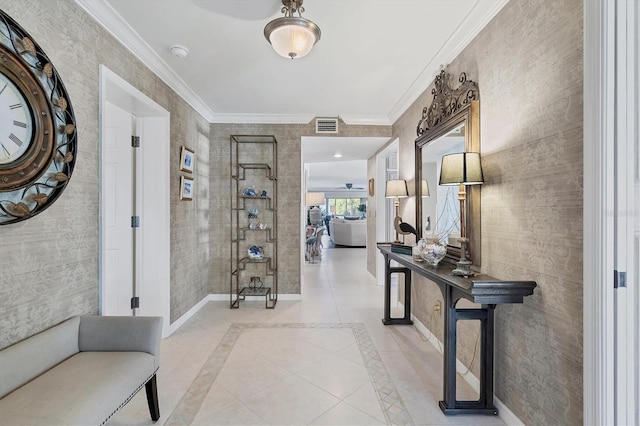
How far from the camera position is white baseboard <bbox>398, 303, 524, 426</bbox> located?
5.83ft

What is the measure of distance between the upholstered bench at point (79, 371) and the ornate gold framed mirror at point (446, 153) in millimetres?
2129

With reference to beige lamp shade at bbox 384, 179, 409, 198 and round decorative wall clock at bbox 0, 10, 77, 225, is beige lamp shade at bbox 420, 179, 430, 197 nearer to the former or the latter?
beige lamp shade at bbox 384, 179, 409, 198

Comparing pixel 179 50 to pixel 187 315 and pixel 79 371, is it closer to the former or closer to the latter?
pixel 79 371

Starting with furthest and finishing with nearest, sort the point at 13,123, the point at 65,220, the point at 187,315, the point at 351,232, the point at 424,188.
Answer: the point at 351,232 → the point at 187,315 → the point at 424,188 → the point at 65,220 → the point at 13,123

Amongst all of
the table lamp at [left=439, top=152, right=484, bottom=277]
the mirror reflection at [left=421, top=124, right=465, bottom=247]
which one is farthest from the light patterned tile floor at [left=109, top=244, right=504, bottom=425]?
the mirror reflection at [left=421, top=124, right=465, bottom=247]

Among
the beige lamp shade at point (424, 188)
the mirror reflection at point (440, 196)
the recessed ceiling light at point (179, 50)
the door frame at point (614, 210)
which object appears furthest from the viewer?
the beige lamp shade at point (424, 188)

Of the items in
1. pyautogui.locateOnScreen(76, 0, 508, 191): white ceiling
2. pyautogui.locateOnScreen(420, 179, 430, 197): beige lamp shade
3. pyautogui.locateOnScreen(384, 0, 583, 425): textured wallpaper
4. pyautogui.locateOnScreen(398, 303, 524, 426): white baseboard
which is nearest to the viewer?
pyautogui.locateOnScreen(384, 0, 583, 425): textured wallpaper

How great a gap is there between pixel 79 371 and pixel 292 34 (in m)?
2.16

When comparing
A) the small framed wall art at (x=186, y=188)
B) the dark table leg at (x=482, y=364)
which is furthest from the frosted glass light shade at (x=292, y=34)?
the small framed wall art at (x=186, y=188)

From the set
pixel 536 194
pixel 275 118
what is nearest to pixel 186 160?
pixel 275 118

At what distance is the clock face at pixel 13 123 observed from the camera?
136cm

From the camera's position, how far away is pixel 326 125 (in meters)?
4.28

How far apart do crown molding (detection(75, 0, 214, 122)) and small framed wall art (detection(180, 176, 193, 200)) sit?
91 cm

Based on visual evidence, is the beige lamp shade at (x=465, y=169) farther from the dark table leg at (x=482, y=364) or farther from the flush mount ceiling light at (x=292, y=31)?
the flush mount ceiling light at (x=292, y=31)
